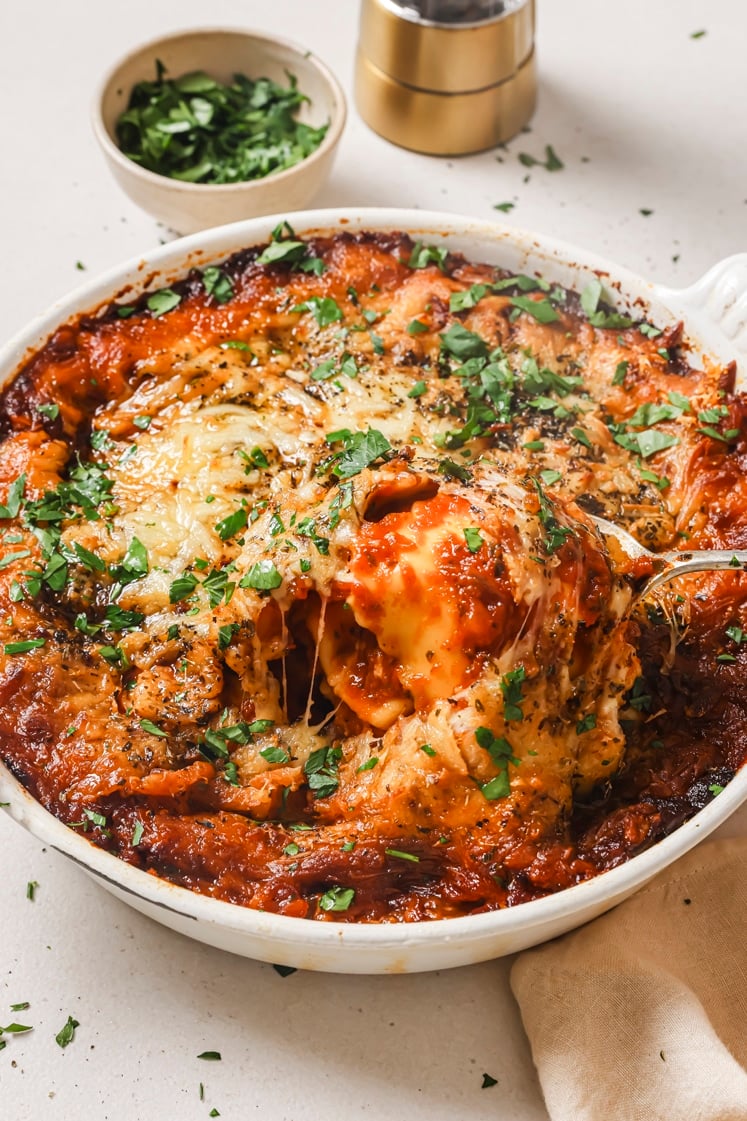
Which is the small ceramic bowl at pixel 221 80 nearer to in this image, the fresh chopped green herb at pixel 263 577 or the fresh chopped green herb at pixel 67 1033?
the fresh chopped green herb at pixel 263 577

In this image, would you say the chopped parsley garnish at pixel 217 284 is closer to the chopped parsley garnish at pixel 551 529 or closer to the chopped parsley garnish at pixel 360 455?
the chopped parsley garnish at pixel 360 455

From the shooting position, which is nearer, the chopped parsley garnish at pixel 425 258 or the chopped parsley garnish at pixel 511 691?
the chopped parsley garnish at pixel 511 691

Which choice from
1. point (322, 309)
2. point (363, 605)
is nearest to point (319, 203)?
point (322, 309)

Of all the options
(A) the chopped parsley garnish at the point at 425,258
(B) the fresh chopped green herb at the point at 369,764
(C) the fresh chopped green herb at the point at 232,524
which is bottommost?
(B) the fresh chopped green herb at the point at 369,764

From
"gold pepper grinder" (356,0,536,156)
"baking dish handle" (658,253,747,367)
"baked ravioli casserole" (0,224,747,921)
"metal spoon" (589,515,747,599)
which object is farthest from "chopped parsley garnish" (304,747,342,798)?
"gold pepper grinder" (356,0,536,156)

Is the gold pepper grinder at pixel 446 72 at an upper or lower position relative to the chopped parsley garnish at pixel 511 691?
upper

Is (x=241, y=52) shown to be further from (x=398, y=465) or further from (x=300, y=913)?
(x=300, y=913)

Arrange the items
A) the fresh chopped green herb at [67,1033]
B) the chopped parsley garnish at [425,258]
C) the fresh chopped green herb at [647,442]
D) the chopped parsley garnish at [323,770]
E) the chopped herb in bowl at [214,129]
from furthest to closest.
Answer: the chopped herb in bowl at [214,129], the chopped parsley garnish at [425,258], the fresh chopped green herb at [647,442], the fresh chopped green herb at [67,1033], the chopped parsley garnish at [323,770]

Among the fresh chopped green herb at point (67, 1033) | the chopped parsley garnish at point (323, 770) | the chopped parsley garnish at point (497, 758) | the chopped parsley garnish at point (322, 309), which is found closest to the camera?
the chopped parsley garnish at point (497, 758)

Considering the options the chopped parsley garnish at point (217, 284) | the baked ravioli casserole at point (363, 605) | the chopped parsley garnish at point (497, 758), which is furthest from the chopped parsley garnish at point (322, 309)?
the chopped parsley garnish at point (497, 758)
